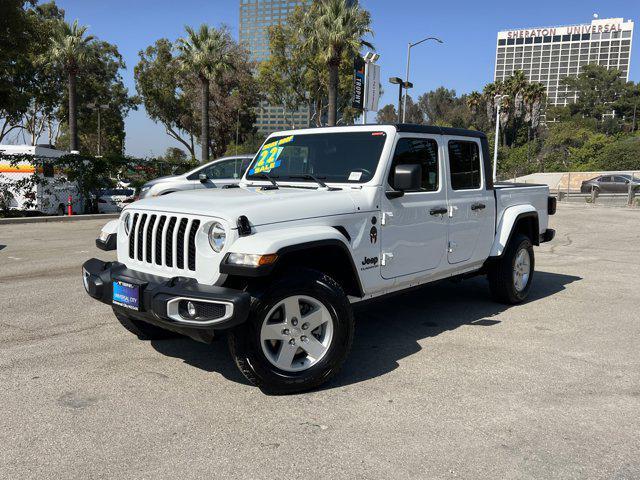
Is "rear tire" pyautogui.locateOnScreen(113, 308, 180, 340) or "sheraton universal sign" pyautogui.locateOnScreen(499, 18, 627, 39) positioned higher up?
"sheraton universal sign" pyautogui.locateOnScreen(499, 18, 627, 39)

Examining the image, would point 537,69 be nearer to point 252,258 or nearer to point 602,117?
point 602,117

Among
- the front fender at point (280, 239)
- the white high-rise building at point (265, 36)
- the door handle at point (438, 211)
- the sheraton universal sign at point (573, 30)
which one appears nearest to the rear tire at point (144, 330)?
the front fender at point (280, 239)

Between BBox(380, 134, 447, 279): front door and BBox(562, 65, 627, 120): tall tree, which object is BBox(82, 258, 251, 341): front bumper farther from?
BBox(562, 65, 627, 120): tall tree

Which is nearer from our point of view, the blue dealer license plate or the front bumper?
the front bumper

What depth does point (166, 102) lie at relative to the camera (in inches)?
1898

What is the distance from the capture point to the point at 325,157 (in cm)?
483

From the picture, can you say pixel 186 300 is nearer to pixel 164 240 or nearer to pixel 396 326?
pixel 164 240

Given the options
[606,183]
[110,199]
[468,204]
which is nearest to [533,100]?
[606,183]

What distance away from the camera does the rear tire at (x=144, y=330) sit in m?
4.75

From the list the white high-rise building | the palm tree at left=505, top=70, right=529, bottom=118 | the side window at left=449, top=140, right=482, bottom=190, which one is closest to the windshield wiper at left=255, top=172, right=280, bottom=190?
the side window at left=449, top=140, right=482, bottom=190

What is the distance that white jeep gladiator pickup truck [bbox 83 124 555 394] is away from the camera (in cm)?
353

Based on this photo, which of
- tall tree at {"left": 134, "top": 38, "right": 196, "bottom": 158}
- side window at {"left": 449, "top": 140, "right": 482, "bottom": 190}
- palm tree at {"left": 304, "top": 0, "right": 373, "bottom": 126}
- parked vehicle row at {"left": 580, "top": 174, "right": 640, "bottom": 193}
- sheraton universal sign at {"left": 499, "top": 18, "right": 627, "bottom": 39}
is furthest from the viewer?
sheraton universal sign at {"left": 499, "top": 18, "right": 627, "bottom": 39}

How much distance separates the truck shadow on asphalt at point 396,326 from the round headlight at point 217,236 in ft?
3.55

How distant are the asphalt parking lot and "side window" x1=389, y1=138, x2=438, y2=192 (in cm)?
145
